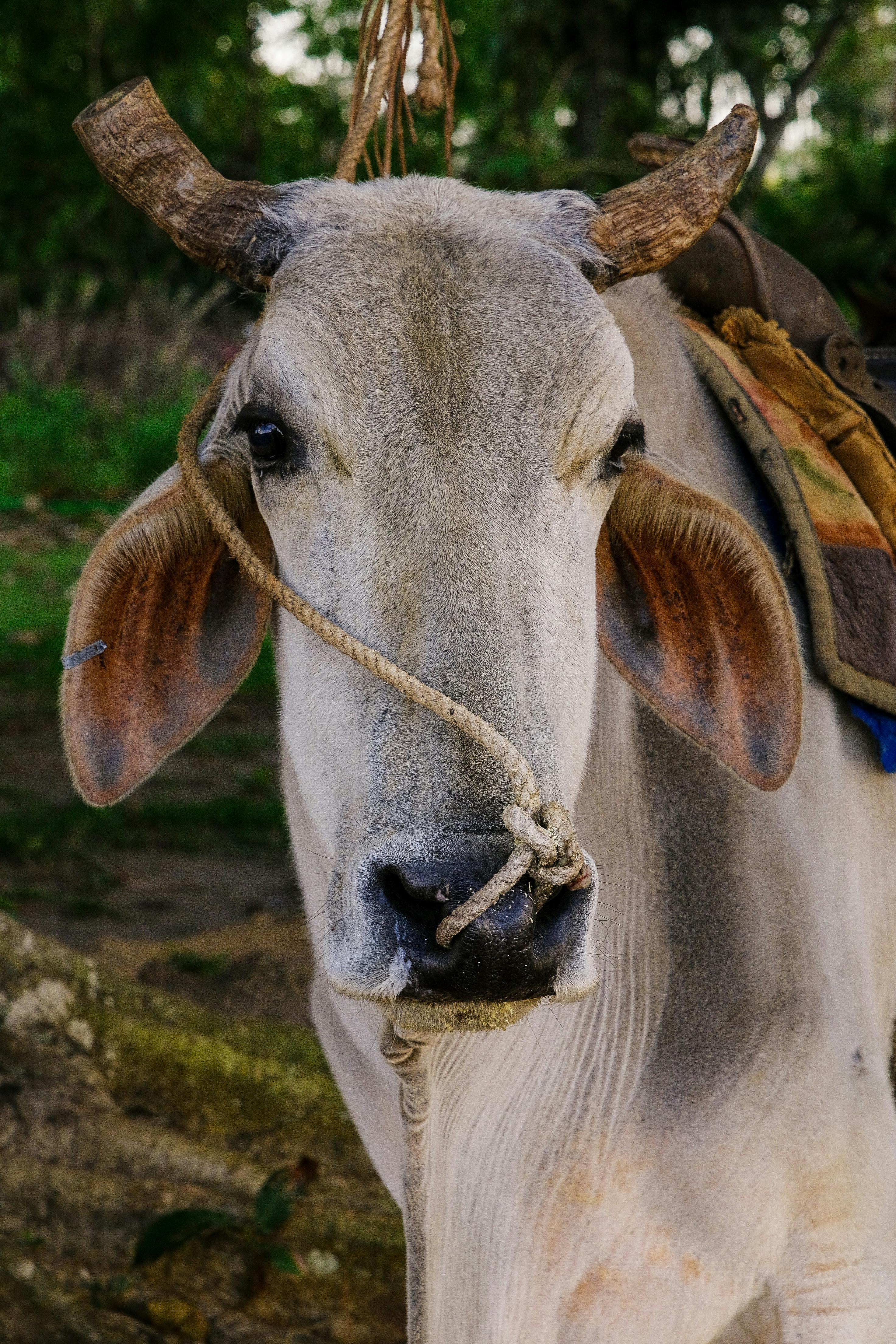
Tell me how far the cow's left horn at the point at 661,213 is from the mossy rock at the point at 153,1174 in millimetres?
2479

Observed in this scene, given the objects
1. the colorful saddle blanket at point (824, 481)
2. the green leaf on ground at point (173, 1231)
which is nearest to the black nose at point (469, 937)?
the colorful saddle blanket at point (824, 481)

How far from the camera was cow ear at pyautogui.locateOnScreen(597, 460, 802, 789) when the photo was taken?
2334mm

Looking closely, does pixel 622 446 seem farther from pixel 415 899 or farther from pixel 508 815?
pixel 415 899

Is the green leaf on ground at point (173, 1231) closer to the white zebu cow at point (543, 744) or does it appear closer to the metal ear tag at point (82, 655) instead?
the white zebu cow at point (543, 744)

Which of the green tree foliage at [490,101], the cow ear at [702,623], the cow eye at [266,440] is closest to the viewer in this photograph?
the cow eye at [266,440]

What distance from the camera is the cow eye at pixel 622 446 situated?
2145mm

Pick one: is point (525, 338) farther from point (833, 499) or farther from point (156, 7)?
point (156, 7)

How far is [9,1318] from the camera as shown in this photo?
3.24 metres

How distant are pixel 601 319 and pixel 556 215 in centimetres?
28

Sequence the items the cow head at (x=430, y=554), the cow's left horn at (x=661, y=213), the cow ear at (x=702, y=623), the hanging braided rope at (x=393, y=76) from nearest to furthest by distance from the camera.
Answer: the cow head at (x=430, y=554) < the cow's left horn at (x=661, y=213) < the cow ear at (x=702, y=623) < the hanging braided rope at (x=393, y=76)

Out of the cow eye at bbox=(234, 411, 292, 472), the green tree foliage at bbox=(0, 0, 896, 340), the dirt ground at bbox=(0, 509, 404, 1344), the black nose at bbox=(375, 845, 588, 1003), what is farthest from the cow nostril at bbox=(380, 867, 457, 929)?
the green tree foliage at bbox=(0, 0, 896, 340)

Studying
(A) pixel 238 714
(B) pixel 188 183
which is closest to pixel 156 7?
(A) pixel 238 714

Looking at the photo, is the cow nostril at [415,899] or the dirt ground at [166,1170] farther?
the dirt ground at [166,1170]

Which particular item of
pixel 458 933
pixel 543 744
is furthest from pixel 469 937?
pixel 543 744
